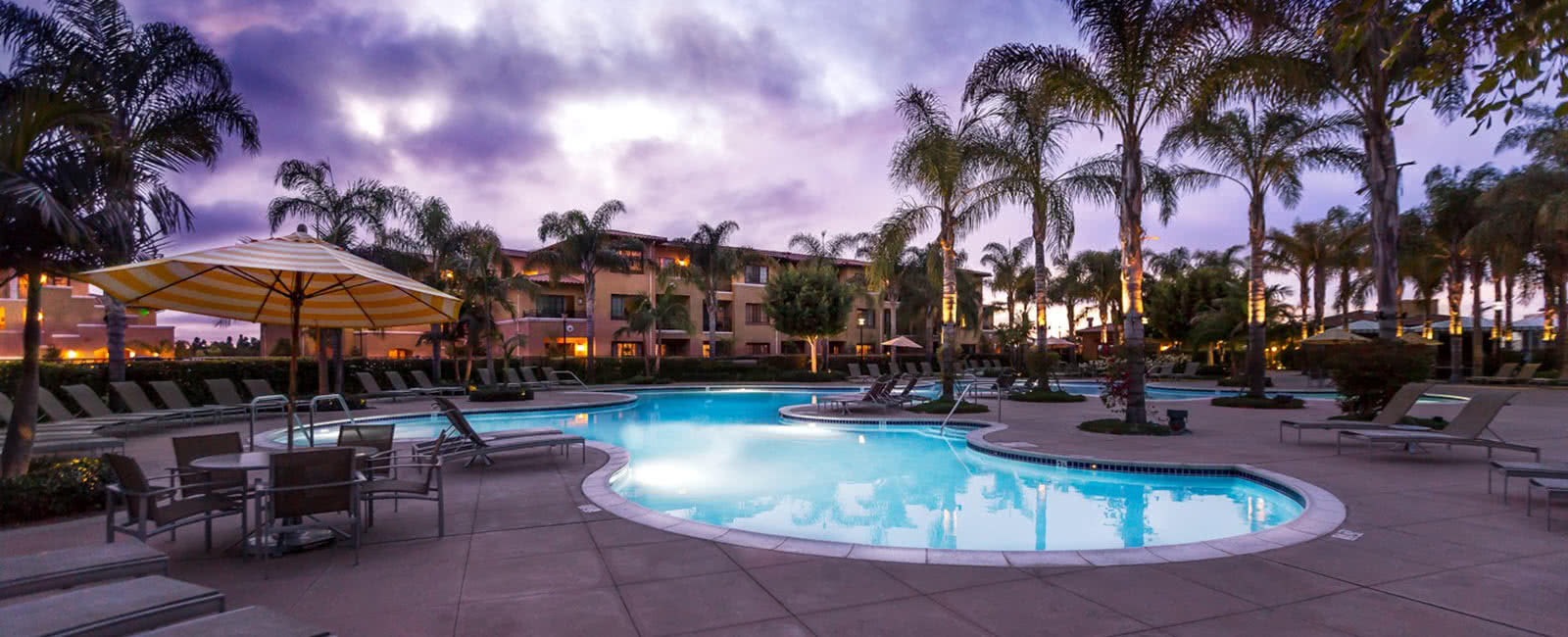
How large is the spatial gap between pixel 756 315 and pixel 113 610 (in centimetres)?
4376

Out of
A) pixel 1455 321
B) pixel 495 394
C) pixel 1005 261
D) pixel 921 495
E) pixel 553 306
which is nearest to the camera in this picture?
pixel 921 495

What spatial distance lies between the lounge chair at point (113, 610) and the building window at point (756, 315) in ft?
142

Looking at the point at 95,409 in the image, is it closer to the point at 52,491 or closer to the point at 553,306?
the point at 52,491

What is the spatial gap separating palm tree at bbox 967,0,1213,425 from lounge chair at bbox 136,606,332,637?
482 inches

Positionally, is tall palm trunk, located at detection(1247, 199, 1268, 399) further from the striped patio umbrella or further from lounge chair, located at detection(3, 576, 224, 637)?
lounge chair, located at detection(3, 576, 224, 637)

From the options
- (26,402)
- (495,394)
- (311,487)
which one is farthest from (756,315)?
(311,487)

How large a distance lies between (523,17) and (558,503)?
1403 centimetres

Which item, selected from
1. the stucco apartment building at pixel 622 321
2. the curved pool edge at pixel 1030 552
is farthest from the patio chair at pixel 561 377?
the curved pool edge at pixel 1030 552

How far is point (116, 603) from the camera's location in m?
2.55

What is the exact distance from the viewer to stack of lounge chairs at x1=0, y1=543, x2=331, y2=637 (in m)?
2.28

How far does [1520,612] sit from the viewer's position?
3.77 m

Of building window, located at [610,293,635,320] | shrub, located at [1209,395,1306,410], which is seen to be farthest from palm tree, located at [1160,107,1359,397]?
building window, located at [610,293,635,320]

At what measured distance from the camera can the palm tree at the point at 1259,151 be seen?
16.8m

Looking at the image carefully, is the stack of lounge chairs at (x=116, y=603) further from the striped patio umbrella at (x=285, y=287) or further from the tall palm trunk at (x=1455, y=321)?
the tall palm trunk at (x=1455, y=321)
